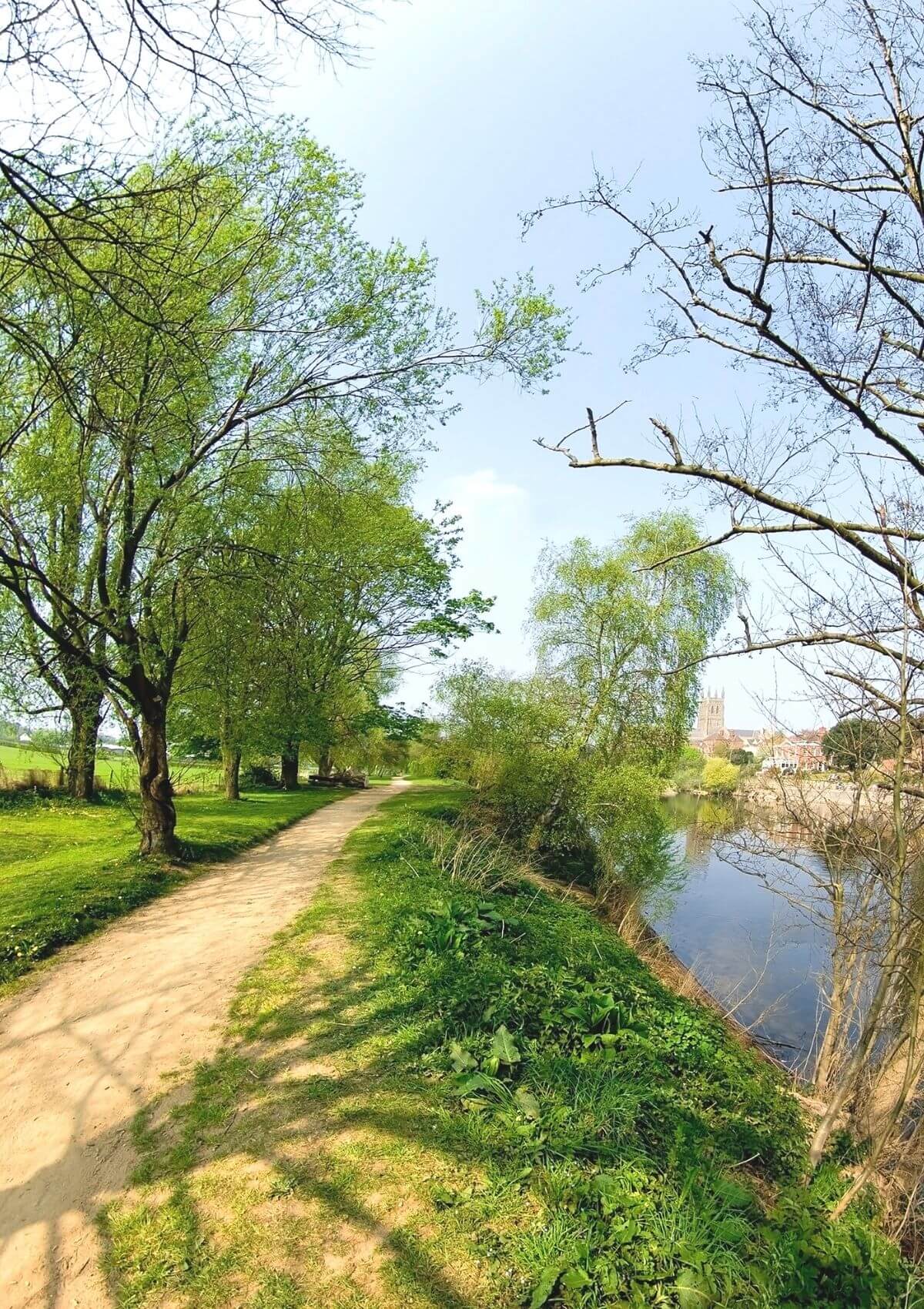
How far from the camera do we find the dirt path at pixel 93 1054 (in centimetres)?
289

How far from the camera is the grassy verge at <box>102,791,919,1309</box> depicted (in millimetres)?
2682

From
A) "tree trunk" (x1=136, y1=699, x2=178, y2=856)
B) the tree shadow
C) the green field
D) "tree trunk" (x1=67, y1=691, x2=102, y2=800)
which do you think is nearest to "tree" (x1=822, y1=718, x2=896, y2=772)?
the tree shadow

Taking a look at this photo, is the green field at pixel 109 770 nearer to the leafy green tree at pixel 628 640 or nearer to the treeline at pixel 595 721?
the treeline at pixel 595 721

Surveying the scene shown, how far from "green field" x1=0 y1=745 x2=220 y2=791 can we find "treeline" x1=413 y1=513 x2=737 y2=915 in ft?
23.6

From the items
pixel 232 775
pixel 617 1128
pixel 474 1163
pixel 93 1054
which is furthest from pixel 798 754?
pixel 232 775

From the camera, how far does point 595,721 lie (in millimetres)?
16109

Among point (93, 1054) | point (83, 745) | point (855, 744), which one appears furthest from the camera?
point (83, 745)

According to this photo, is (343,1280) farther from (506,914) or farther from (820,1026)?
(820,1026)

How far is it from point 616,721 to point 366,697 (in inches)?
556

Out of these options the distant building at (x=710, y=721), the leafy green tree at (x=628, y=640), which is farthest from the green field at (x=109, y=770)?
the distant building at (x=710, y=721)

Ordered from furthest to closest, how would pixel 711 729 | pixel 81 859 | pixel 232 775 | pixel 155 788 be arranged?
pixel 711 729, pixel 232 775, pixel 81 859, pixel 155 788

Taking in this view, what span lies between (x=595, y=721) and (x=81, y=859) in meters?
10.8

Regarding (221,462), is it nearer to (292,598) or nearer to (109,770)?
(292,598)

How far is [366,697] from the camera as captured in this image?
92.4ft
